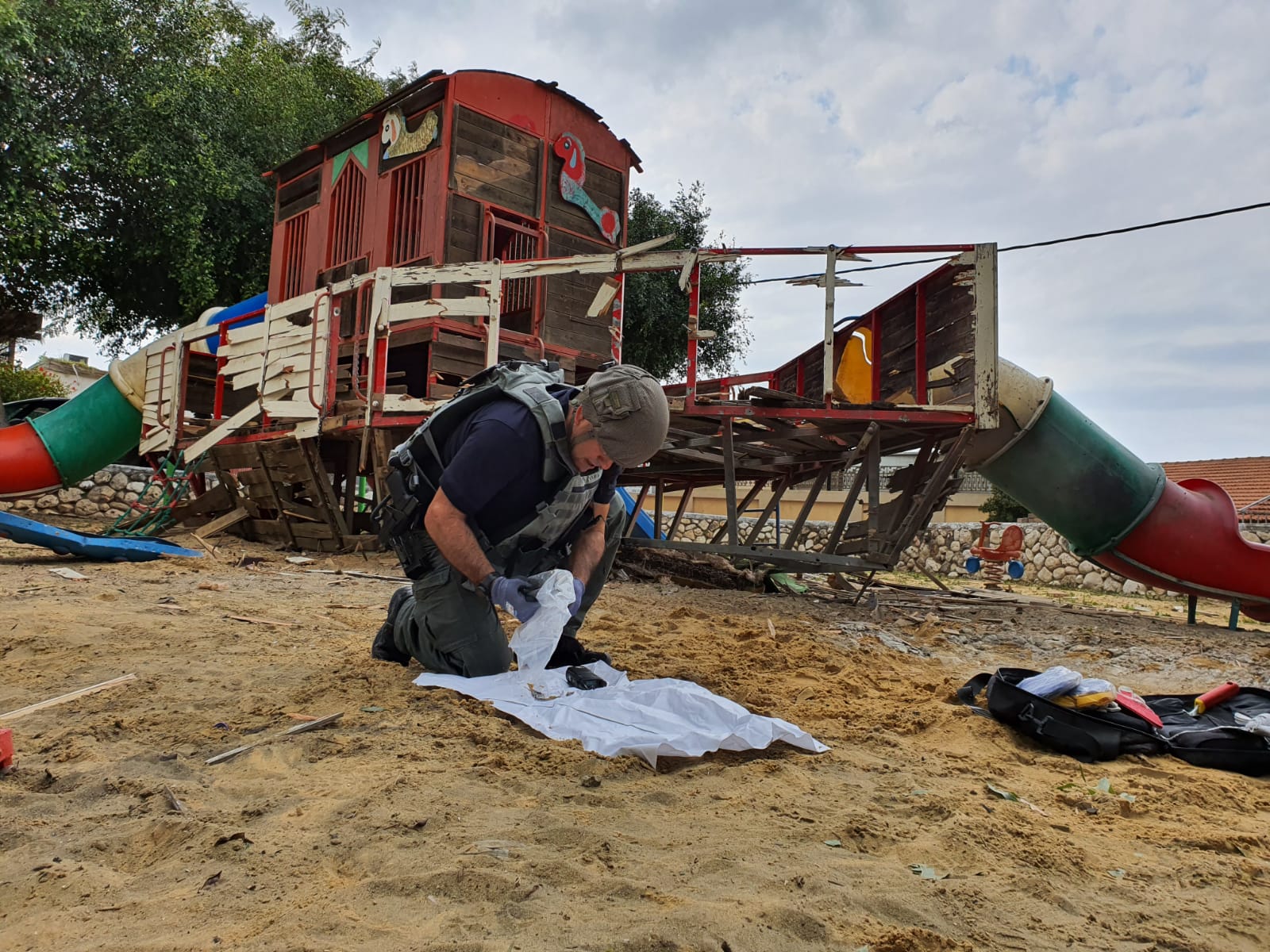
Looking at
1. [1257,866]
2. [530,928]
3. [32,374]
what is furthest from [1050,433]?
[32,374]

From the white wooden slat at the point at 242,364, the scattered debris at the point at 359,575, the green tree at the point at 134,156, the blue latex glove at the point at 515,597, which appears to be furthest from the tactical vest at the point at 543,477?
the green tree at the point at 134,156

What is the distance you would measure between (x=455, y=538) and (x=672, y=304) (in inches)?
566

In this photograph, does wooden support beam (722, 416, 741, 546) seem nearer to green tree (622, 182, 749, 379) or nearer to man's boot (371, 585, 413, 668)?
man's boot (371, 585, 413, 668)

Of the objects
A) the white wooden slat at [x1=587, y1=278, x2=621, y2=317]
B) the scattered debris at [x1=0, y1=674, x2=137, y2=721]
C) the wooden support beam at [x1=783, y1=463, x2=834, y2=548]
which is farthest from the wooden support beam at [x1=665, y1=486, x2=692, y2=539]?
the scattered debris at [x1=0, y1=674, x2=137, y2=721]

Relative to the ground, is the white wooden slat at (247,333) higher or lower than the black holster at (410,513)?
higher

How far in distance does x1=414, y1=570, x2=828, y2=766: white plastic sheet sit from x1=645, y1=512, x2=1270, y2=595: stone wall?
455 inches

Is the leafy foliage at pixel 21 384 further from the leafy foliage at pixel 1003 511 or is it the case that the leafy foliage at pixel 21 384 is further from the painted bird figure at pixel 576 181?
the leafy foliage at pixel 1003 511

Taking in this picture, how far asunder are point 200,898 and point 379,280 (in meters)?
6.43

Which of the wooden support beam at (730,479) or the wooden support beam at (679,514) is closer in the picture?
the wooden support beam at (730,479)

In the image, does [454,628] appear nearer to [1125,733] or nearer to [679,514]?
[1125,733]

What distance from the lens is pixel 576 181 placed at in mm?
9781

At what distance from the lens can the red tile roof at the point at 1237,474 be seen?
19.1 metres

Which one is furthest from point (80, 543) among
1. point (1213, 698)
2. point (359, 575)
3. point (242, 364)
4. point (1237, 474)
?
point (1237, 474)

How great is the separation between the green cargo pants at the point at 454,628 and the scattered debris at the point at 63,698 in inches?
39.7
